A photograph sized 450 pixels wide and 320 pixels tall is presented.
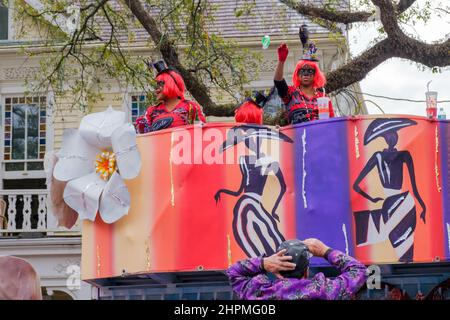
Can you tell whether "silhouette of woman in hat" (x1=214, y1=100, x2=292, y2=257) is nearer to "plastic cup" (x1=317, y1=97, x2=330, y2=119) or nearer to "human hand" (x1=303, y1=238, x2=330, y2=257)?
"plastic cup" (x1=317, y1=97, x2=330, y2=119)

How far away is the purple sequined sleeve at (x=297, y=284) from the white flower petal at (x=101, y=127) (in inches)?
94.3

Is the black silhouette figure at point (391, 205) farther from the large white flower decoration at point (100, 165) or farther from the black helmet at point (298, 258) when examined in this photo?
the black helmet at point (298, 258)

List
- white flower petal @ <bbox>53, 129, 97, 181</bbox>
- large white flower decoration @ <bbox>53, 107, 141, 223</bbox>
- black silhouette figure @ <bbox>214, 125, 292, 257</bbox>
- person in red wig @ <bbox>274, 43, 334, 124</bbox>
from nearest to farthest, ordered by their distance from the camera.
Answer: black silhouette figure @ <bbox>214, 125, 292, 257</bbox> < large white flower decoration @ <bbox>53, 107, 141, 223</bbox> < white flower petal @ <bbox>53, 129, 97, 181</bbox> < person in red wig @ <bbox>274, 43, 334, 124</bbox>

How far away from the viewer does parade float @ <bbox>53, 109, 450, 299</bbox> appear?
19.9 feet

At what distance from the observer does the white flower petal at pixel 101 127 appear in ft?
21.8

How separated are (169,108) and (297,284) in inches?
124

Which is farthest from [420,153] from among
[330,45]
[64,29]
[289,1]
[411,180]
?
[330,45]

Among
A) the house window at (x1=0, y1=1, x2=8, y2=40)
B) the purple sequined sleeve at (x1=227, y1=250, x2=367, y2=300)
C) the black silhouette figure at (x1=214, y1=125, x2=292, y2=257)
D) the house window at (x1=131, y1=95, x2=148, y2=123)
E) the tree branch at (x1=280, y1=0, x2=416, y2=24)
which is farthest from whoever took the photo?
the house window at (x1=0, y1=1, x2=8, y2=40)

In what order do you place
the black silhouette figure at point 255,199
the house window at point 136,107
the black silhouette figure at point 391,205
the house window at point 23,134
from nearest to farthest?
1. the black silhouette figure at point 391,205
2. the black silhouette figure at point 255,199
3. the house window at point 136,107
4. the house window at point 23,134

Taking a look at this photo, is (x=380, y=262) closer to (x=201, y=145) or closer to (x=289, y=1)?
(x=201, y=145)

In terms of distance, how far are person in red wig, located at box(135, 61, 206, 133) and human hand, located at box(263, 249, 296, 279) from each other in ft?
9.39

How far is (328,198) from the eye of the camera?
20.0 ft

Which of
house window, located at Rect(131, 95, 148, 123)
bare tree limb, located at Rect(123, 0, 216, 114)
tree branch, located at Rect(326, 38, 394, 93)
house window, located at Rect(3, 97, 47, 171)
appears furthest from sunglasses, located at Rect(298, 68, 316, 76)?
house window, located at Rect(3, 97, 47, 171)

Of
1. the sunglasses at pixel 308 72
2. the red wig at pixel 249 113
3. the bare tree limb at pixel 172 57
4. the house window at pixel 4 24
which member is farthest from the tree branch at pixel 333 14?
the house window at pixel 4 24
